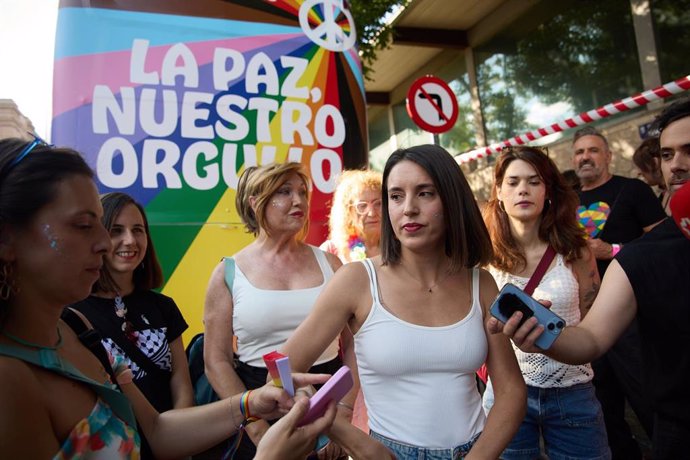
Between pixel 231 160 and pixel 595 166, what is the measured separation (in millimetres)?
2849

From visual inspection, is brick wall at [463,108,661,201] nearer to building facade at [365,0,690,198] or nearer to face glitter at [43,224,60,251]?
building facade at [365,0,690,198]

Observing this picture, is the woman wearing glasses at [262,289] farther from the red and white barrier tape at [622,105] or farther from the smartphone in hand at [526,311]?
the red and white barrier tape at [622,105]

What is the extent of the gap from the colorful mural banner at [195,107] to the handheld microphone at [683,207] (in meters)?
2.91

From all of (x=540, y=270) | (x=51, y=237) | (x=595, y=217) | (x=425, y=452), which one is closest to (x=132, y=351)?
(x=51, y=237)

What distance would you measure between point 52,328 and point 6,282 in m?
0.20

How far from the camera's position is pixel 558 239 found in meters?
2.98

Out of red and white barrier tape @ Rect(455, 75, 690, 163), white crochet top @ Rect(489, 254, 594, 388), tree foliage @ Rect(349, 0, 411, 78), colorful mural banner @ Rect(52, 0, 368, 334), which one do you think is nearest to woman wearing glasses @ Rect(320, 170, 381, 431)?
colorful mural banner @ Rect(52, 0, 368, 334)

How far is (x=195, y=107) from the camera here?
4.02m

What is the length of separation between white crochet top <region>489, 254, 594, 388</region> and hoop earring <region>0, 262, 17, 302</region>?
2.21m

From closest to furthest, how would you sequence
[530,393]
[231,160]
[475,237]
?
1. [475,237]
2. [530,393]
3. [231,160]

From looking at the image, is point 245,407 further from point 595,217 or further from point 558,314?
point 595,217

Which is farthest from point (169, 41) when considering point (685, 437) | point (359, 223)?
point (685, 437)

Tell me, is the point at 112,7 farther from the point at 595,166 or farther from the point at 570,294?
the point at 595,166

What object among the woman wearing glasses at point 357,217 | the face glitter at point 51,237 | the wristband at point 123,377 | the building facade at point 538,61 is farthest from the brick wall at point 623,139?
the face glitter at point 51,237
